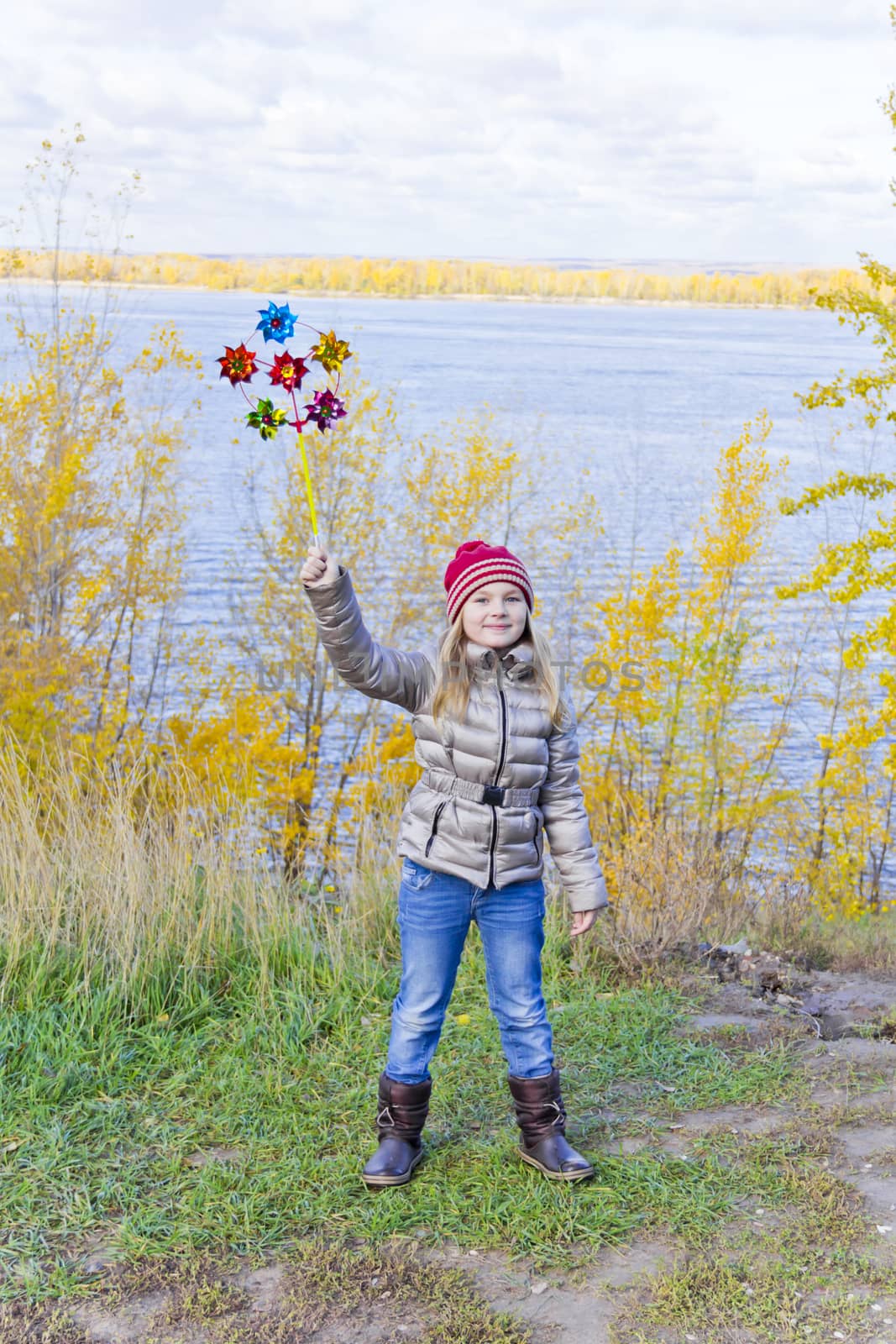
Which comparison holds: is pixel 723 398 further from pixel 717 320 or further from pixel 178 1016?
pixel 717 320

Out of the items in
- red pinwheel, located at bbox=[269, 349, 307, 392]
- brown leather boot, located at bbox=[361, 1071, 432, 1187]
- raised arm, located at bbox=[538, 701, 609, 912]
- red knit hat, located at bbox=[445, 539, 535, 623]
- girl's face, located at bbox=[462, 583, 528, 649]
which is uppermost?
red pinwheel, located at bbox=[269, 349, 307, 392]

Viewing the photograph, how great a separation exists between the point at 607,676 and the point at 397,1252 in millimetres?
12764

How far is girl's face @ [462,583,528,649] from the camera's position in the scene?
121 inches

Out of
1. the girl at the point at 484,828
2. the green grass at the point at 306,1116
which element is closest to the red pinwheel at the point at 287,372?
the girl at the point at 484,828

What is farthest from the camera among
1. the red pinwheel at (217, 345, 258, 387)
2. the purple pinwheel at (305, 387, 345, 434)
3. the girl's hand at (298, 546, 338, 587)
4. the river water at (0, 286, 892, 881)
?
the river water at (0, 286, 892, 881)

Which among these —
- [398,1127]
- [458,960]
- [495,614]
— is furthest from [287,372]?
[398,1127]

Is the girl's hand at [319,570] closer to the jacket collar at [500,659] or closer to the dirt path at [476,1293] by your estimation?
the jacket collar at [500,659]

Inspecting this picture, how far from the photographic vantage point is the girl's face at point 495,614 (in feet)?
A: 10.1

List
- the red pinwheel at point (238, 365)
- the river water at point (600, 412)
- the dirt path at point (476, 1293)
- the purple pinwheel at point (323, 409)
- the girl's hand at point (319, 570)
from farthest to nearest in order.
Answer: the river water at point (600, 412) < the purple pinwheel at point (323, 409) < the red pinwheel at point (238, 365) < the girl's hand at point (319, 570) < the dirt path at point (476, 1293)

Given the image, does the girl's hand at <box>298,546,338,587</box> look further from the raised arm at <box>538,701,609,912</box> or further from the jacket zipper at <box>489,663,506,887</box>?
the raised arm at <box>538,701,609,912</box>

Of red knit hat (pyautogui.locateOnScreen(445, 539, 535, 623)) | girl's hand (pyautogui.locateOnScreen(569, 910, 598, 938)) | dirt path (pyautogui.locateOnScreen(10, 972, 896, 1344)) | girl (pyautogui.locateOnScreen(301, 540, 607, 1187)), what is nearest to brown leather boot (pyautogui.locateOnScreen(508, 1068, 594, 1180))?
girl (pyautogui.locateOnScreen(301, 540, 607, 1187))

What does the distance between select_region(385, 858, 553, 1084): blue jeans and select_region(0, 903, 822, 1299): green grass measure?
35 centimetres

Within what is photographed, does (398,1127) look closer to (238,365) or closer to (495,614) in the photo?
(495,614)

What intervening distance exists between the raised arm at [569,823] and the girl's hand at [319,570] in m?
0.77
